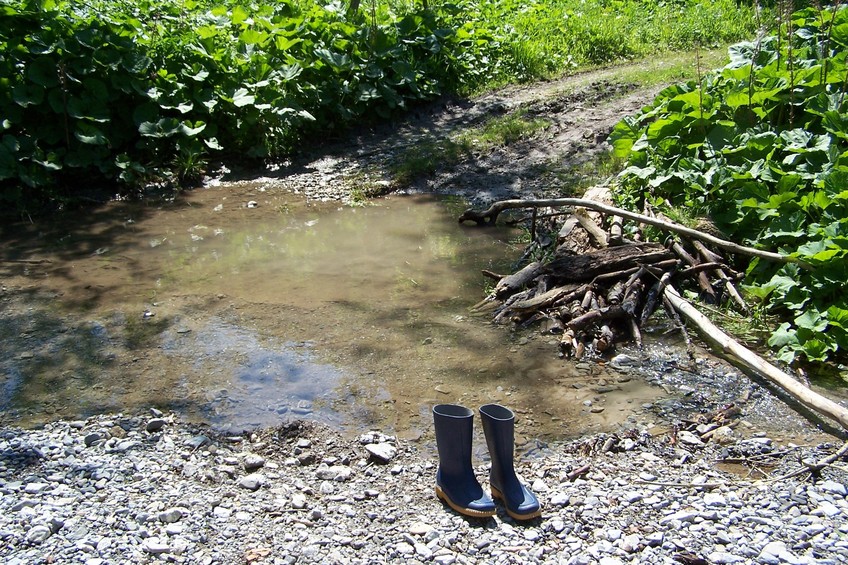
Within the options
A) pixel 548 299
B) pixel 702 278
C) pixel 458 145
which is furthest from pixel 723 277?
pixel 458 145

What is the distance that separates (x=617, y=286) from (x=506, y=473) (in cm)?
257

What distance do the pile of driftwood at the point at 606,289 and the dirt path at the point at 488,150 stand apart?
2.62 m

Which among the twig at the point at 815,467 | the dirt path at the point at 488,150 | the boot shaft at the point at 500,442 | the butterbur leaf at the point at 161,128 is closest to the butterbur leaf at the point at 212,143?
the butterbur leaf at the point at 161,128

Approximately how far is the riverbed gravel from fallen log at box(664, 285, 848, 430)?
0.21 metres

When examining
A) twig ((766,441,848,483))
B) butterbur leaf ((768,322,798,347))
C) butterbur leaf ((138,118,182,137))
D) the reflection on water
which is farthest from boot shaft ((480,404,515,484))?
butterbur leaf ((138,118,182,137))

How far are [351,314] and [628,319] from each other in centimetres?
208

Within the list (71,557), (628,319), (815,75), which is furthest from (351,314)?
(815,75)

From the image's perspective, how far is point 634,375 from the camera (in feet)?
16.8

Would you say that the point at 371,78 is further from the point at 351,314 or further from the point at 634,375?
the point at 634,375

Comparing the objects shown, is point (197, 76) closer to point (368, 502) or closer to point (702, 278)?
point (702, 278)

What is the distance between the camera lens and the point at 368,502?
3787 mm

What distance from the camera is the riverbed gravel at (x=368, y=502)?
3324mm

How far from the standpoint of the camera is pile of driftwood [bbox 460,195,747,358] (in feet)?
18.3

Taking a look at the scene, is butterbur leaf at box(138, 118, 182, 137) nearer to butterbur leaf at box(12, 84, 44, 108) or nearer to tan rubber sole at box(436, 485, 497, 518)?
butterbur leaf at box(12, 84, 44, 108)
